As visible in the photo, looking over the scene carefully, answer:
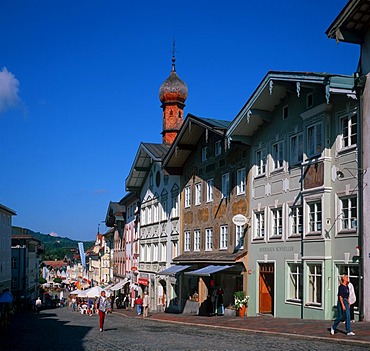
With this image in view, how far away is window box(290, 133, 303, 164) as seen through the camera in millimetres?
27812

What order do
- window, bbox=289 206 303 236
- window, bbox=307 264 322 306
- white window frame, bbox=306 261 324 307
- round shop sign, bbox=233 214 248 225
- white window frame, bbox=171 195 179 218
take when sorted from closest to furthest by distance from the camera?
white window frame, bbox=306 261 324 307 → window, bbox=307 264 322 306 → window, bbox=289 206 303 236 → round shop sign, bbox=233 214 248 225 → white window frame, bbox=171 195 179 218

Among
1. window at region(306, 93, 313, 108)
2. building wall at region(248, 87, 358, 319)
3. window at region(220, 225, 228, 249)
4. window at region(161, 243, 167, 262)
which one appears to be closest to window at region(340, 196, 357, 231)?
building wall at region(248, 87, 358, 319)

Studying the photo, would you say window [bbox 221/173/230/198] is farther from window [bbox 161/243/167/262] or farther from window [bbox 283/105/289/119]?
window [bbox 161/243/167/262]

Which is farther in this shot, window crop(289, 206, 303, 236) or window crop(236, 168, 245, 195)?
window crop(236, 168, 245, 195)

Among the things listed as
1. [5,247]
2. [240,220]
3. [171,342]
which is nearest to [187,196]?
[240,220]

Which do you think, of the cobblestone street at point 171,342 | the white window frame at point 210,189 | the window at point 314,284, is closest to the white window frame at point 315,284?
the window at point 314,284

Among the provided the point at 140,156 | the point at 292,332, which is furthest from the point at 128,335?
the point at 140,156

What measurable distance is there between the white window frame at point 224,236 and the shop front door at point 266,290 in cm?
455

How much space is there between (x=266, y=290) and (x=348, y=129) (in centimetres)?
1011

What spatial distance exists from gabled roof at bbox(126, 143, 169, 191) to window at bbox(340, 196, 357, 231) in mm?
21916

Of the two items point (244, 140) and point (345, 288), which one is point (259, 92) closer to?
point (244, 140)

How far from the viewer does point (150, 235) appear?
172 feet

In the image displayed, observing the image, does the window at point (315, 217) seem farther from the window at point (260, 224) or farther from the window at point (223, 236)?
the window at point (223, 236)

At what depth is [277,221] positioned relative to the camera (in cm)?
3014
